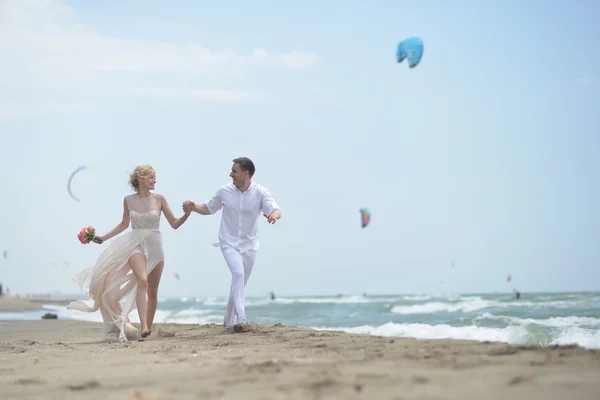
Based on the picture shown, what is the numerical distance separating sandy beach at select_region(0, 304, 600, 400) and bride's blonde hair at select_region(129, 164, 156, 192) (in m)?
2.31

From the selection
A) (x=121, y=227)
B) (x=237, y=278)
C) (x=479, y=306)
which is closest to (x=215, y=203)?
(x=237, y=278)

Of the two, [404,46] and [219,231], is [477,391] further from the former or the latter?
[404,46]

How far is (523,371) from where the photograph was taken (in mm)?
4145

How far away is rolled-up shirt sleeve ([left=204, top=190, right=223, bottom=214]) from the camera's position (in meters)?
9.09

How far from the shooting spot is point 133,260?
8.74 m

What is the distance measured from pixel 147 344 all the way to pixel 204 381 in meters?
3.13

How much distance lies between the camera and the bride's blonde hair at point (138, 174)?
8.70m

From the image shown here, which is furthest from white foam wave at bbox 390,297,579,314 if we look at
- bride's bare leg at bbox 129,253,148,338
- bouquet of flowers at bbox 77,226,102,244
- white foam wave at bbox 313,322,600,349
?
bouquet of flowers at bbox 77,226,102,244

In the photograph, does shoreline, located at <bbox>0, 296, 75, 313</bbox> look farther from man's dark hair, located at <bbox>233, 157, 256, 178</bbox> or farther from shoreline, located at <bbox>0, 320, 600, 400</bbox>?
shoreline, located at <bbox>0, 320, 600, 400</bbox>

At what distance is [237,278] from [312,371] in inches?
168

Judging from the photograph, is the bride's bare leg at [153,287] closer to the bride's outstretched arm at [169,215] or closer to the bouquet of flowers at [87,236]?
the bride's outstretched arm at [169,215]

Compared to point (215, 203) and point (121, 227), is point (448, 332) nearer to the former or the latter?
point (215, 203)

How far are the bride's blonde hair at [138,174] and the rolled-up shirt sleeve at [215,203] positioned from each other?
748 millimetres

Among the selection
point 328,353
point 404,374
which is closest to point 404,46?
point 328,353
